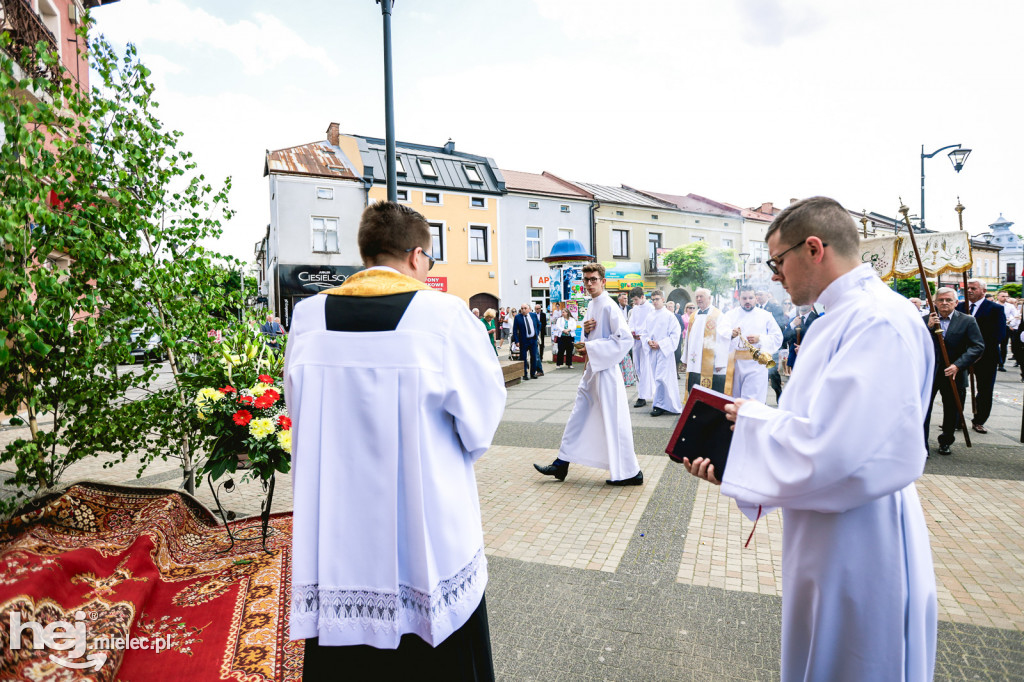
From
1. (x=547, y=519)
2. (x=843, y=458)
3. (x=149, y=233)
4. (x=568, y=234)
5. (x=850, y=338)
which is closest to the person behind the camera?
(x=843, y=458)

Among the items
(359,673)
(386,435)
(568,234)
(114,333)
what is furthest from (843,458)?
(568,234)

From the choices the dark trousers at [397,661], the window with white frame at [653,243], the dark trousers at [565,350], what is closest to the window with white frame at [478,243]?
the window with white frame at [653,243]

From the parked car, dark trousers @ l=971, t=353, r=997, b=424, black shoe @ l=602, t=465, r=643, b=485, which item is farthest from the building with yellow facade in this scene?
the parked car

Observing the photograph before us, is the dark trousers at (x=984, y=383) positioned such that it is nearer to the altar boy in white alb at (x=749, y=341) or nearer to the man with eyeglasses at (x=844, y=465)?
the altar boy in white alb at (x=749, y=341)

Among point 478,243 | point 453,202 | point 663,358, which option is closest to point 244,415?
point 663,358

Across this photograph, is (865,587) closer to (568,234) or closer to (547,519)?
(547,519)

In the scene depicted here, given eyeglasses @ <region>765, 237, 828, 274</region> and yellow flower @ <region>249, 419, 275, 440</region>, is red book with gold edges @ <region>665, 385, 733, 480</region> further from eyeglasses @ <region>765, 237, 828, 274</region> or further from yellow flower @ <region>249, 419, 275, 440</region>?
yellow flower @ <region>249, 419, 275, 440</region>

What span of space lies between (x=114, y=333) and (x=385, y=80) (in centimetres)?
448

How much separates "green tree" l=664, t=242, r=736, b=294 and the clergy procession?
33.9 metres

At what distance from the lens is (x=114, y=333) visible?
3822 millimetres

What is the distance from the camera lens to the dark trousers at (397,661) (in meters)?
1.89

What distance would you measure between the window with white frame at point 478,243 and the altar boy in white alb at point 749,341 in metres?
23.6

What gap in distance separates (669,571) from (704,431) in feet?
7.11

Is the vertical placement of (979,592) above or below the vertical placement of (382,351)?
below
